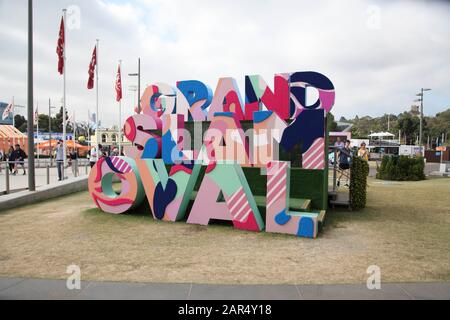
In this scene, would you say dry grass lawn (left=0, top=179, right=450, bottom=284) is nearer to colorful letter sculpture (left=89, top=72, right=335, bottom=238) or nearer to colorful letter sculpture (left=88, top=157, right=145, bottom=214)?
colorful letter sculpture (left=88, top=157, right=145, bottom=214)

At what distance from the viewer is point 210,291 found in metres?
3.70

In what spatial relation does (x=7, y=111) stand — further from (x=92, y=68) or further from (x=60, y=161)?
(x=60, y=161)

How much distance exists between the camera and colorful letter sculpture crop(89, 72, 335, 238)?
6.61 metres

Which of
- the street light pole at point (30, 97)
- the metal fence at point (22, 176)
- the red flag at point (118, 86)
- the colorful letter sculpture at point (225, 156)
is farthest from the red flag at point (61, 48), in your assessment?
the colorful letter sculpture at point (225, 156)

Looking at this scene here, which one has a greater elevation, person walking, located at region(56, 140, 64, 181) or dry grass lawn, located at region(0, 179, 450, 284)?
person walking, located at region(56, 140, 64, 181)

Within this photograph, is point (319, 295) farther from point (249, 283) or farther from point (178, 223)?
point (178, 223)

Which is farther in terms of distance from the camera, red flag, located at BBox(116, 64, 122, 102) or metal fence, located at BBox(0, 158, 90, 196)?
red flag, located at BBox(116, 64, 122, 102)

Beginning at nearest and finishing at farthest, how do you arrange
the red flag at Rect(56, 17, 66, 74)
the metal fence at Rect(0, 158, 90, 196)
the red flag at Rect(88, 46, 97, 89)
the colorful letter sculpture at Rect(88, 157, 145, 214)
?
the colorful letter sculpture at Rect(88, 157, 145, 214), the metal fence at Rect(0, 158, 90, 196), the red flag at Rect(56, 17, 66, 74), the red flag at Rect(88, 46, 97, 89)

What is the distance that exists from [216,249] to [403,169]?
15057 millimetres

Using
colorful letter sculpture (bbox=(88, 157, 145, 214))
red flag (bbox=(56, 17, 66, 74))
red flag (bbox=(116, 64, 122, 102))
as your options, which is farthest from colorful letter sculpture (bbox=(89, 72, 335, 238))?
red flag (bbox=(116, 64, 122, 102))

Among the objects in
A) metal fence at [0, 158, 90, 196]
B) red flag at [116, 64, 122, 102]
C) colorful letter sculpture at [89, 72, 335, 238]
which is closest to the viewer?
colorful letter sculpture at [89, 72, 335, 238]

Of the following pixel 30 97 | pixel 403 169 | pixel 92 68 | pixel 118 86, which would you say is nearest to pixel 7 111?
pixel 118 86

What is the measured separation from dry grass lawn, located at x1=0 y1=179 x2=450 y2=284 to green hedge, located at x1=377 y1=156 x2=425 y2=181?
9496 millimetres
